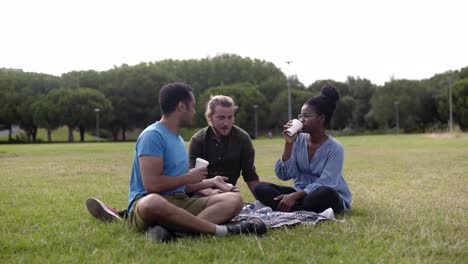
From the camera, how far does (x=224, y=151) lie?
21.3 ft

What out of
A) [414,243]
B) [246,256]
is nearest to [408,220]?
[414,243]

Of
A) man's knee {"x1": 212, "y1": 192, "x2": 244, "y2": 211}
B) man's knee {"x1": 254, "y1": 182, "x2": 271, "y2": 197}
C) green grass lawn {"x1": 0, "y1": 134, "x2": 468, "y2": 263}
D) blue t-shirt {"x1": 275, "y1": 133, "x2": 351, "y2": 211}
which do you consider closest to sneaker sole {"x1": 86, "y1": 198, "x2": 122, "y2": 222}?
green grass lawn {"x1": 0, "y1": 134, "x2": 468, "y2": 263}

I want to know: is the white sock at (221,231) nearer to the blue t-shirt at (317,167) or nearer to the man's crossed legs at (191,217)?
the man's crossed legs at (191,217)

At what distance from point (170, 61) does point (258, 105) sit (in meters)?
23.4

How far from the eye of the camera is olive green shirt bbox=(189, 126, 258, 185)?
6480mm

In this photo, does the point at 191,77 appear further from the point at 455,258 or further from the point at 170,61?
the point at 455,258

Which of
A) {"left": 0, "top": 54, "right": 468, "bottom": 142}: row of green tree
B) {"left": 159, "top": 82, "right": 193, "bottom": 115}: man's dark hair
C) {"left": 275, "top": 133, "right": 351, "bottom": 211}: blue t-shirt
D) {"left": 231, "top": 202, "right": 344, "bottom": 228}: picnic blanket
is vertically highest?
{"left": 0, "top": 54, "right": 468, "bottom": 142}: row of green tree

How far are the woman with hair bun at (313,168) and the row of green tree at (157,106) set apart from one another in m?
56.7

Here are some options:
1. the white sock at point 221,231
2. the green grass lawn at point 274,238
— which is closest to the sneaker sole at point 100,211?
the green grass lawn at point 274,238

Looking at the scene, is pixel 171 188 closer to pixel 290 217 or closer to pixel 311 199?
pixel 290 217

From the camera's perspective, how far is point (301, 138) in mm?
6520

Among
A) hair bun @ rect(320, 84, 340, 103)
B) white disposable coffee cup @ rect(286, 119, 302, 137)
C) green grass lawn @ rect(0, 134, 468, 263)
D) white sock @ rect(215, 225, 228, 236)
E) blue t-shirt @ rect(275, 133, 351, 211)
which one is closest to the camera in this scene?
green grass lawn @ rect(0, 134, 468, 263)

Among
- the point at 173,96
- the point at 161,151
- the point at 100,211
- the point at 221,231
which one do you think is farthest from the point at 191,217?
the point at 100,211

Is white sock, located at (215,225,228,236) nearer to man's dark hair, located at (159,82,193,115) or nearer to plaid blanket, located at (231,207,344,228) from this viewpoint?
plaid blanket, located at (231,207,344,228)
